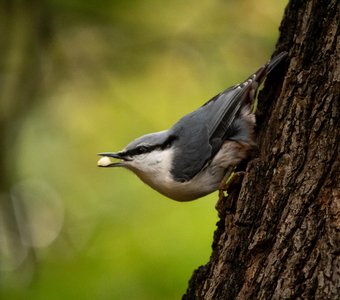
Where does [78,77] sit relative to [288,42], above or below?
above

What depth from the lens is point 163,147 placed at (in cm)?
414

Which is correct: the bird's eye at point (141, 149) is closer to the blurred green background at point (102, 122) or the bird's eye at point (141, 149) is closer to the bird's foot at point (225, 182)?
the bird's foot at point (225, 182)

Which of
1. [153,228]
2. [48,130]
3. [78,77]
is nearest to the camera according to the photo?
[153,228]

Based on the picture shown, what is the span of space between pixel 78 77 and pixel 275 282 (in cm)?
445

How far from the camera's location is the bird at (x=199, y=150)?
387cm

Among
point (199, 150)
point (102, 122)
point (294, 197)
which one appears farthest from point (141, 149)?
point (102, 122)

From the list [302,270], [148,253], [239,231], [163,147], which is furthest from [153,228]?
[302,270]

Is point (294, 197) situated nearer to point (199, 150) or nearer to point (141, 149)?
point (199, 150)

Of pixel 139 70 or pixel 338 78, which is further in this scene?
pixel 139 70

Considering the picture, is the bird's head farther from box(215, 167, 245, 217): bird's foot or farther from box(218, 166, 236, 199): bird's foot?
box(215, 167, 245, 217): bird's foot

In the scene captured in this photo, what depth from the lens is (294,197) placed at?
9.32 ft

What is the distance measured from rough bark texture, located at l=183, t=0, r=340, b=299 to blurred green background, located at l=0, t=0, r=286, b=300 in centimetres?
150

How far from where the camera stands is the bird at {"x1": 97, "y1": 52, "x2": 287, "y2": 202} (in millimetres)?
3871

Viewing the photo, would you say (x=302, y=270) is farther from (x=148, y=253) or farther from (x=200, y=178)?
(x=148, y=253)
